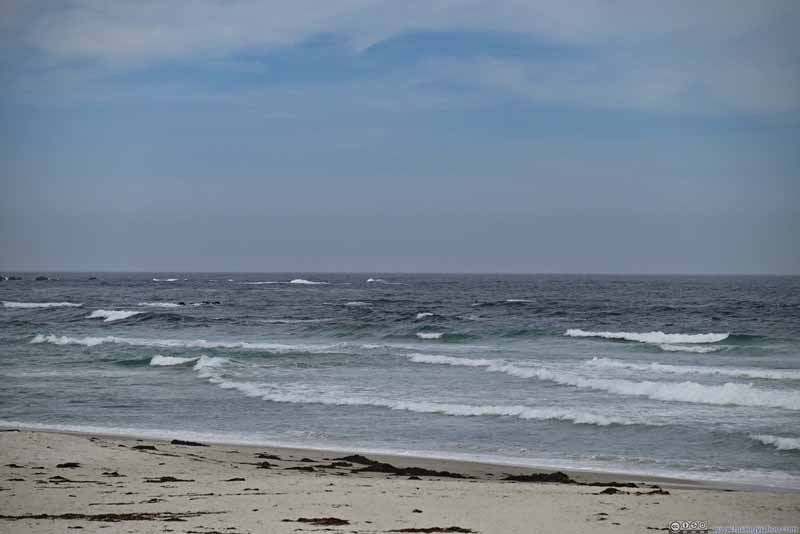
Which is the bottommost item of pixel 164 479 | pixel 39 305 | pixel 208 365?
pixel 208 365

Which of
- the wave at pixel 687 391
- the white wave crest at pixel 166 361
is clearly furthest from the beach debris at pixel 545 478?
the white wave crest at pixel 166 361

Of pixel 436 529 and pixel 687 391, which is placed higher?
pixel 436 529

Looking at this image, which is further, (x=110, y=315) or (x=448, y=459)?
(x=110, y=315)

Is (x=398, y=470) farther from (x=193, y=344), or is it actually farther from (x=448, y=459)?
(x=193, y=344)

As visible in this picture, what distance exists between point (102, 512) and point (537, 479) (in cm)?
645

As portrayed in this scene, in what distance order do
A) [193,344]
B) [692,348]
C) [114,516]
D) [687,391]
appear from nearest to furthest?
[114,516], [687,391], [692,348], [193,344]

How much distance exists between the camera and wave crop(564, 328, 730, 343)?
35.5m

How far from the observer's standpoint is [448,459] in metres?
13.8

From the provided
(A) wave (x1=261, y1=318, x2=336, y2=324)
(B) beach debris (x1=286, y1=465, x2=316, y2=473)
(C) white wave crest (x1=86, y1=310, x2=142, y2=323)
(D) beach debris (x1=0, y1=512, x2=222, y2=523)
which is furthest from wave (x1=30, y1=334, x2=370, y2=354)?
(D) beach debris (x1=0, y1=512, x2=222, y2=523)

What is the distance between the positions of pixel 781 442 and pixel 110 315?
1789 inches

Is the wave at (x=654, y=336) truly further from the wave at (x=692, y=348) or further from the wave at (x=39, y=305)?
the wave at (x=39, y=305)

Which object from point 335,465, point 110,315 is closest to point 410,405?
point 335,465

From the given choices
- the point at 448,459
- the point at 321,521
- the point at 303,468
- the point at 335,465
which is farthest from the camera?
the point at 448,459

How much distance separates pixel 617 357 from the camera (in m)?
29.4
